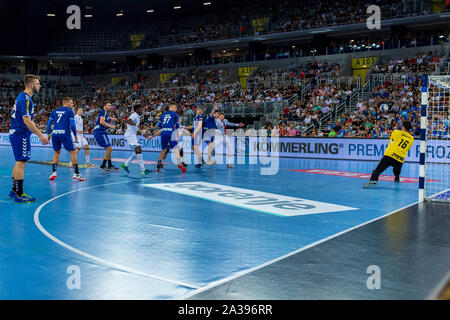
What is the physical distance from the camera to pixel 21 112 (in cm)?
747

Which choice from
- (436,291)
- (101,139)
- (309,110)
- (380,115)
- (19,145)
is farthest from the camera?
(309,110)

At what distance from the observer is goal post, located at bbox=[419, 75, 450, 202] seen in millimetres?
8586

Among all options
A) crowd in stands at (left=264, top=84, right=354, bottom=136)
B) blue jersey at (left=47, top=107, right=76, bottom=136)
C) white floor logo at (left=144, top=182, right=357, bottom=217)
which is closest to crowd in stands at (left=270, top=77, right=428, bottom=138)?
crowd in stands at (left=264, top=84, right=354, bottom=136)

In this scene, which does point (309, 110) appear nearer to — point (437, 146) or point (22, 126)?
point (437, 146)

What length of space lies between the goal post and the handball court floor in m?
1.12

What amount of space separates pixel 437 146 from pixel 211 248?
15.2m

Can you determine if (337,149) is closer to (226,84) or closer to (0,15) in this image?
(226,84)

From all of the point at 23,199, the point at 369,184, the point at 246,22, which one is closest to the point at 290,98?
the point at 246,22

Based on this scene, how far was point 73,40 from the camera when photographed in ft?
159

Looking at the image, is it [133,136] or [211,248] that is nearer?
[211,248]

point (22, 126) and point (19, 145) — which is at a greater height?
point (22, 126)

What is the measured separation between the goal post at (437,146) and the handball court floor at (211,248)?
112 cm

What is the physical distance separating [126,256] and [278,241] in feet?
6.21

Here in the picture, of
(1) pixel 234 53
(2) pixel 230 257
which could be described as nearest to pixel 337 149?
(2) pixel 230 257
